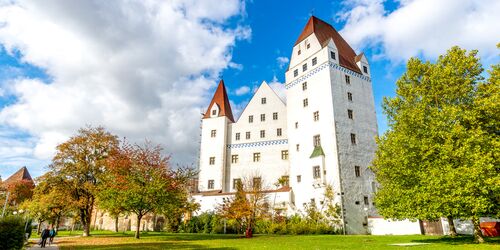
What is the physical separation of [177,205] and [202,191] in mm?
16534

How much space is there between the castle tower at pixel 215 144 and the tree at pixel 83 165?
14267mm

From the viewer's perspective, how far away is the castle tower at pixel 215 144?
41.1 metres

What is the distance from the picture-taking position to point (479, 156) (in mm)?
14023

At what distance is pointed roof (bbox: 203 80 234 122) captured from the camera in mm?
44688

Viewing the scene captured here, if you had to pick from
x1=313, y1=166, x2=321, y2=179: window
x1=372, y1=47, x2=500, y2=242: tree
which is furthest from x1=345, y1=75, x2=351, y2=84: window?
x1=372, y1=47, x2=500, y2=242: tree

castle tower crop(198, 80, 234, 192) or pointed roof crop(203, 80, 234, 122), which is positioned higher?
pointed roof crop(203, 80, 234, 122)

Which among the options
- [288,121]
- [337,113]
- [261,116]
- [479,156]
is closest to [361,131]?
[337,113]

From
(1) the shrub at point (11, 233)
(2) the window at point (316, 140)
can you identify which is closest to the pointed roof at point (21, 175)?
(2) the window at point (316, 140)

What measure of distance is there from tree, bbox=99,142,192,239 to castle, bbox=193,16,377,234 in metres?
7.87

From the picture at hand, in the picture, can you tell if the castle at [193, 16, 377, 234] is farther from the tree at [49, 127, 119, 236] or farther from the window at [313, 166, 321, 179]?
the tree at [49, 127, 119, 236]

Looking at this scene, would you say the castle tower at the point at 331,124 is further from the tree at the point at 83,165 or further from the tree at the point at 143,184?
the tree at the point at 83,165

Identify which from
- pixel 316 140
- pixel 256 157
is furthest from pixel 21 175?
pixel 316 140

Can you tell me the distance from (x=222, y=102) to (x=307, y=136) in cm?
1635

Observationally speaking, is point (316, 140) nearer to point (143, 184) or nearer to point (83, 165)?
point (143, 184)
